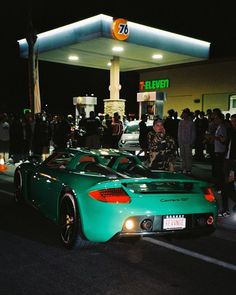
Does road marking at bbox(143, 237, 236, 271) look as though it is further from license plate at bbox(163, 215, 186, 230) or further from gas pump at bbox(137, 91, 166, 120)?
gas pump at bbox(137, 91, 166, 120)

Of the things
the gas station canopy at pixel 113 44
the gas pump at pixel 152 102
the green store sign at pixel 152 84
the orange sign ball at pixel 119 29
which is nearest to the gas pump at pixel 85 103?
the gas station canopy at pixel 113 44

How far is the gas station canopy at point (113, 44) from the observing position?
661 inches

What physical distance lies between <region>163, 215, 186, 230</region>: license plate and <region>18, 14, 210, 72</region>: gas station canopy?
12.5 metres

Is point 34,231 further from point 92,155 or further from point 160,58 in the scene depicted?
point 160,58

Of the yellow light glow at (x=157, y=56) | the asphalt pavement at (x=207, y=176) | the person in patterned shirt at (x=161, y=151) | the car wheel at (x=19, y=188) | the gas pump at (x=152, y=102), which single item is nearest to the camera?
the asphalt pavement at (x=207, y=176)

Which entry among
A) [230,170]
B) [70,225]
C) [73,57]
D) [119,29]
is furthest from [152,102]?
[70,225]

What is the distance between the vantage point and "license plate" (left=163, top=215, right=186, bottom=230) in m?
4.93

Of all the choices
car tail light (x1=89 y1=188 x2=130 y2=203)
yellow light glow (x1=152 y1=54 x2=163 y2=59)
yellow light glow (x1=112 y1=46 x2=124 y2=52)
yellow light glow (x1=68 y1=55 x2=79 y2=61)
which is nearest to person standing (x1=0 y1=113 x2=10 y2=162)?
yellow light glow (x1=112 y1=46 x2=124 y2=52)

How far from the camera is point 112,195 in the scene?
4902mm

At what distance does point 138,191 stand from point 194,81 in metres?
23.5

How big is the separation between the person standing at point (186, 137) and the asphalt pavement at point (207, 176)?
17.5 inches

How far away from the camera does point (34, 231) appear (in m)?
6.16

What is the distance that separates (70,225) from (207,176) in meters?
7.07

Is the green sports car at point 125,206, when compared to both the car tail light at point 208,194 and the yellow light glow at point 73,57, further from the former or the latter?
the yellow light glow at point 73,57
